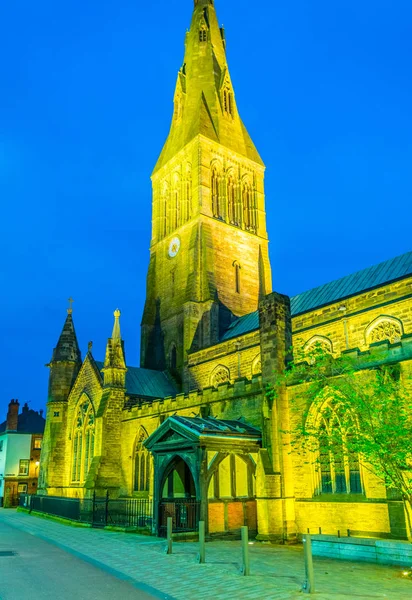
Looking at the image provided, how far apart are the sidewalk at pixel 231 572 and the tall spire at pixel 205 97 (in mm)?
38890

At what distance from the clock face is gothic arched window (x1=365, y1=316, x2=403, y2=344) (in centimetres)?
2383

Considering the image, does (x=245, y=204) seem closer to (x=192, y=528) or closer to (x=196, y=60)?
(x=196, y=60)

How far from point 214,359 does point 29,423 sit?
30105mm

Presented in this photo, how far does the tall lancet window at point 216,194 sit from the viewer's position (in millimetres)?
47500

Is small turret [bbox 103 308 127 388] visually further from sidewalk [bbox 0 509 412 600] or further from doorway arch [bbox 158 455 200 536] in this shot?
sidewalk [bbox 0 509 412 600]

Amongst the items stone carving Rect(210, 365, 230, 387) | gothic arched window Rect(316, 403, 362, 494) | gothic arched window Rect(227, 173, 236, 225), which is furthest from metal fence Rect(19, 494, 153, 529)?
gothic arched window Rect(227, 173, 236, 225)

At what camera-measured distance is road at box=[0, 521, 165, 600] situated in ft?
32.6

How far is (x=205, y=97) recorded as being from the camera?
5169cm

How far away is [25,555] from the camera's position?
15641 millimetres

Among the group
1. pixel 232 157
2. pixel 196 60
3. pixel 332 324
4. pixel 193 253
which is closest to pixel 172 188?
pixel 232 157

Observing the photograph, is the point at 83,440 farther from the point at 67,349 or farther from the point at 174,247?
the point at 174,247

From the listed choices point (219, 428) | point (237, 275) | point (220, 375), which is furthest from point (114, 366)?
point (219, 428)

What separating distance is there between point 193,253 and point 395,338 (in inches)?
865

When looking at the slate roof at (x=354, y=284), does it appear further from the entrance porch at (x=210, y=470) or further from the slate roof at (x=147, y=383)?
the entrance porch at (x=210, y=470)
